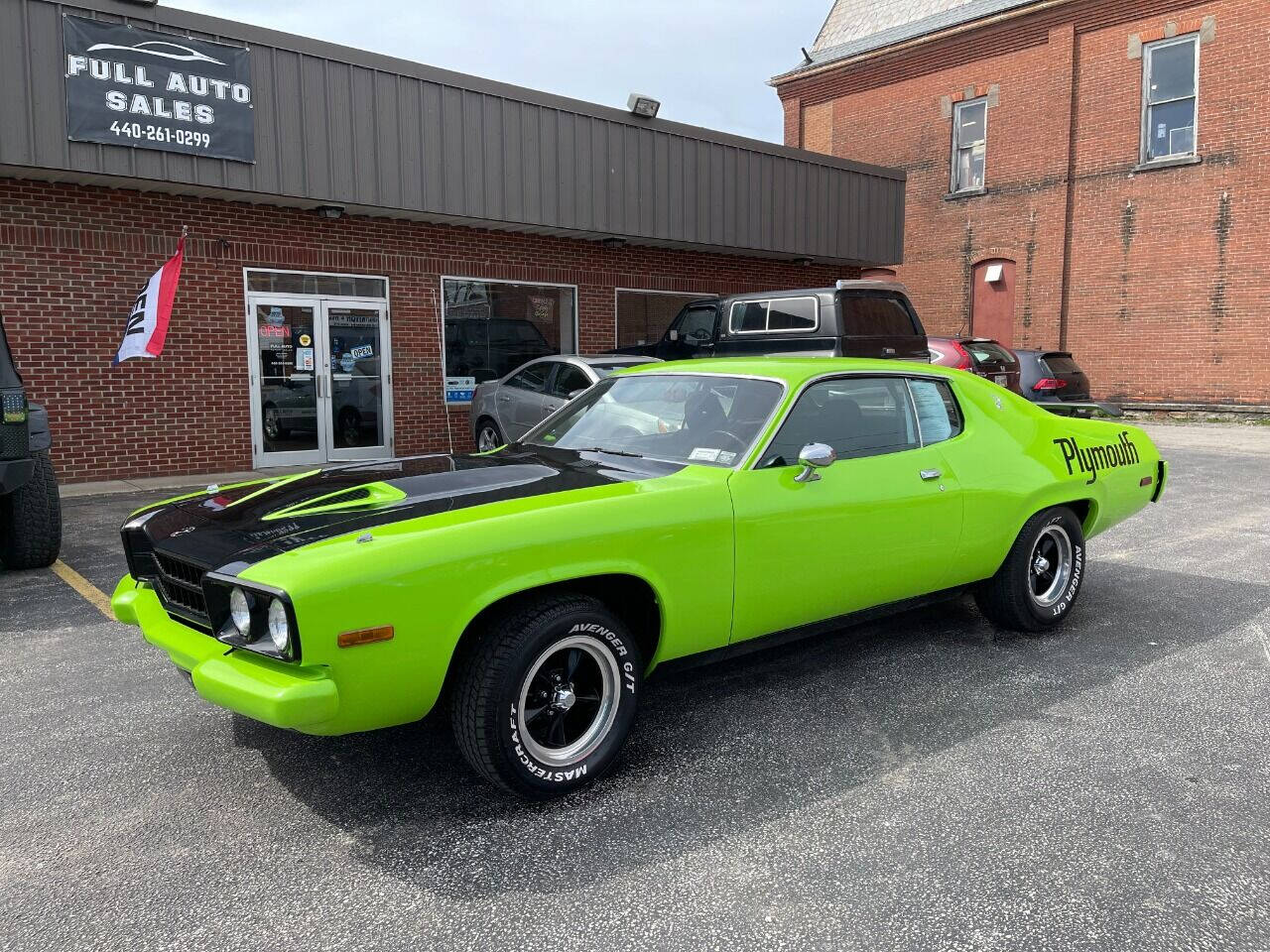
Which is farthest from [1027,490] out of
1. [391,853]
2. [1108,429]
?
[391,853]

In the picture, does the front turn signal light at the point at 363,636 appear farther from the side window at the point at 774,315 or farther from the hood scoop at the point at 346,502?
the side window at the point at 774,315

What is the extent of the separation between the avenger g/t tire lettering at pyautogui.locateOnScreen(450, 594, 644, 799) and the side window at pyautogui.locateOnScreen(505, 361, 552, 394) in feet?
25.0

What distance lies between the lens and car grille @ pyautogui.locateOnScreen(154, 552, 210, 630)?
3113 mm

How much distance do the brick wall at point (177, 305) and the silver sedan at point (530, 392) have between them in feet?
3.35

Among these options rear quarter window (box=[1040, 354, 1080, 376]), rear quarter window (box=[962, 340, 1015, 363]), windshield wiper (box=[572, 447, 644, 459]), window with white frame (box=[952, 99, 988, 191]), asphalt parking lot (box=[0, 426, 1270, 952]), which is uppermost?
window with white frame (box=[952, 99, 988, 191])

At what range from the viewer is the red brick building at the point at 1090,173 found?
57.6 feet

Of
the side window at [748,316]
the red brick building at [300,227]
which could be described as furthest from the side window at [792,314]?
the red brick building at [300,227]

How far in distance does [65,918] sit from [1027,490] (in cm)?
412

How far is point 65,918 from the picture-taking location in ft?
8.25

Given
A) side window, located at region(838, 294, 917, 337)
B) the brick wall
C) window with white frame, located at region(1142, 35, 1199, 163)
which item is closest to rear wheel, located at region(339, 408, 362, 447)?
the brick wall

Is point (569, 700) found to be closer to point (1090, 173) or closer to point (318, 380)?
point (318, 380)

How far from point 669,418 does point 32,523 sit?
14.7 ft

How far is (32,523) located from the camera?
6180mm

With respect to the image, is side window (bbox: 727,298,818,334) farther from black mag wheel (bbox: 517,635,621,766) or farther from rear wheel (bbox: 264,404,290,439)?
black mag wheel (bbox: 517,635,621,766)
